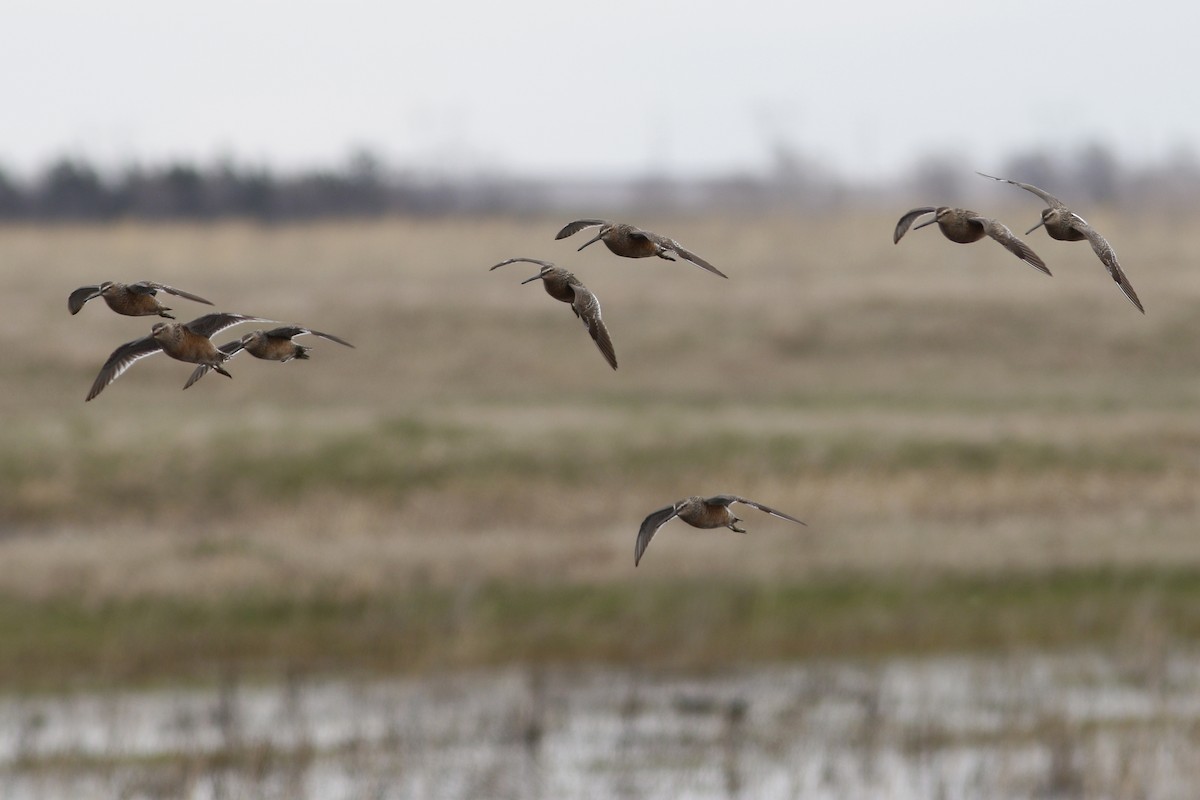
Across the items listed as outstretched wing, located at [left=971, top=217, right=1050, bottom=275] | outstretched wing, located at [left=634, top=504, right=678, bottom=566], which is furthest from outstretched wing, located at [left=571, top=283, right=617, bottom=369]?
outstretched wing, located at [left=971, top=217, right=1050, bottom=275]

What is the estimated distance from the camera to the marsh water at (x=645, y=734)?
558 inches

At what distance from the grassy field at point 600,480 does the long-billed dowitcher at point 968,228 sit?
47.7ft

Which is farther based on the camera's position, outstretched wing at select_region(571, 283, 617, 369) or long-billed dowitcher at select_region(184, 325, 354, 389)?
long-billed dowitcher at select_region(184, 325, 354, 389)

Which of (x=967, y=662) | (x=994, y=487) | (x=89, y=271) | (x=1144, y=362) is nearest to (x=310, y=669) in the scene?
(x=967, y=662)

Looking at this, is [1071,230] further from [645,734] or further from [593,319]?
[645,734]

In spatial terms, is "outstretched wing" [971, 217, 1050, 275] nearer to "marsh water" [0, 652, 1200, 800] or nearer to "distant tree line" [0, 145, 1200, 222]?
"marsh water" [0, 652, 1200, 800]

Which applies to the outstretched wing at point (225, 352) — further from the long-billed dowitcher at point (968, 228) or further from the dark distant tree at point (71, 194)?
the dark distant tree at point (71, 194)

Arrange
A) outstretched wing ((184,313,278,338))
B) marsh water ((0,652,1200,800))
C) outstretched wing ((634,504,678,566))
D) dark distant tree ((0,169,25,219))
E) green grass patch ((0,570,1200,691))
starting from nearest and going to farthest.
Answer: outstretched wing ((634,504,678,566)), outstretched wing ((184,313,278,338)), marsh water ((0,652,1200,800)), green grass patch ((0,570,1200,691)), dark distant tree ((0,169,25,219))

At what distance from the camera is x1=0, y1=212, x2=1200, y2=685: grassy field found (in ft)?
63.4

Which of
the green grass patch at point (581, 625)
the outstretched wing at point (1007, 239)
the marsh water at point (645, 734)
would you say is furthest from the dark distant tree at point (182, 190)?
the outstretched wing at point (1007, 239)

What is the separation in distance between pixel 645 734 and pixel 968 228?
1246 centimetres

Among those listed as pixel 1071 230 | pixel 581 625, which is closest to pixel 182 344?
pixel 1071 230

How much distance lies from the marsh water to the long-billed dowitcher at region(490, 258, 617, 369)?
32.5ft

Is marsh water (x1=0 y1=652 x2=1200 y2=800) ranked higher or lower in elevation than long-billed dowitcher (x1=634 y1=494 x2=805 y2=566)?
lower
